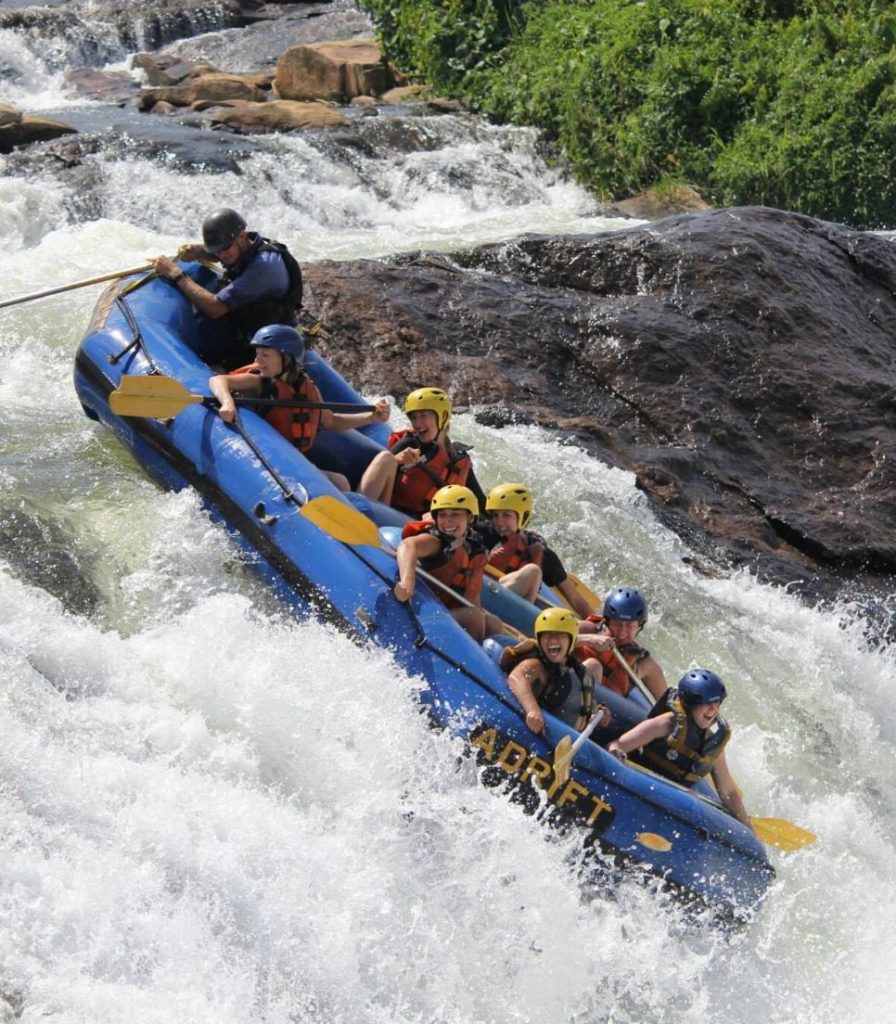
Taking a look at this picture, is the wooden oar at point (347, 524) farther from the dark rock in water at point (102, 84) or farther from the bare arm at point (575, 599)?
the dark rock in water at point (102, 84)

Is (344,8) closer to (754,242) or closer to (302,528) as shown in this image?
(754,242)

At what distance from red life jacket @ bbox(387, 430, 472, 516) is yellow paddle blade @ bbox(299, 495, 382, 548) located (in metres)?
0.89

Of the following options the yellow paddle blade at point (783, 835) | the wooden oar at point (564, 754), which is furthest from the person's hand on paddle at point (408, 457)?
the yellow paddle blade at point (783, 835)

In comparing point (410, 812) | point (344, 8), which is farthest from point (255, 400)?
point (344, 8)

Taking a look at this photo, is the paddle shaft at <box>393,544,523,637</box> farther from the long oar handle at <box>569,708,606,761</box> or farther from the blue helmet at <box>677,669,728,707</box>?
the blue helmet at <box>677,669,728,707</box>

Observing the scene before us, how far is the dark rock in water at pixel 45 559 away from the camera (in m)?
6.38

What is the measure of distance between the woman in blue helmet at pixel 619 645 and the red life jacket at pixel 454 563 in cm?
57

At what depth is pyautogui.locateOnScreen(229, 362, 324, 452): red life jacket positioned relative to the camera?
7.24 metres

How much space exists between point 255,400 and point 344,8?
18344 millimetres

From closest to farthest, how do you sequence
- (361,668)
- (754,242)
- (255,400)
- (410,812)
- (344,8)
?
(410,812) < (361,668) < (255,400) < (754,242) < (344,8)

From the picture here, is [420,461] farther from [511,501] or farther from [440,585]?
[440,585]

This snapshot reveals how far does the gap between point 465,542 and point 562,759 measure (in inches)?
47.9

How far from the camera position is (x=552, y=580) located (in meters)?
Result: 7.18

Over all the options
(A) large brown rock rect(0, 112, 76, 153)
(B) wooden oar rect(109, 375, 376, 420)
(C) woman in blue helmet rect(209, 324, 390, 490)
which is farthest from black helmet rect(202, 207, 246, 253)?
(A) large brown rock rect(0, 112, 76, 153)
